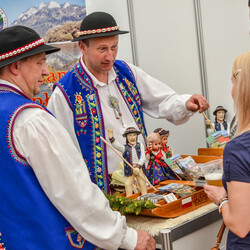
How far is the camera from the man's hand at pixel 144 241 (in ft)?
6.15

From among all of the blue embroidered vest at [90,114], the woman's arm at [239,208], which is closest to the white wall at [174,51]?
the blue embroidered vest at [90,114]

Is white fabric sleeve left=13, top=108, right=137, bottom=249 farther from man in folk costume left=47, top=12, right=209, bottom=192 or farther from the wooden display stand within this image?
man in folk costume left=47, top=12, right=209, bottom=192

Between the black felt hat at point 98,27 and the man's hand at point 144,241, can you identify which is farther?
the black felt hat at point 98,27

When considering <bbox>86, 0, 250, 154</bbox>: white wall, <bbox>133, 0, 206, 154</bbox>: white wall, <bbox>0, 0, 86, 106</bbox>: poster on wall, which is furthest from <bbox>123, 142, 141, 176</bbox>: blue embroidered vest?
<bbox>133, 0, 206, 154</bbox>: white wall

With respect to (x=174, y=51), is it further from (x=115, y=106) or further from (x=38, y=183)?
(x=38, y=183)

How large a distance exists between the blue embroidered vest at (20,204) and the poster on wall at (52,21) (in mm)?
2486

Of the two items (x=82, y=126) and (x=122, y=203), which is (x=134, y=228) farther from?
(x=82, y=126)

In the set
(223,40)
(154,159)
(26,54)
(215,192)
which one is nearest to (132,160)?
(154,159)

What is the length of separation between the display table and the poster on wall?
238cm

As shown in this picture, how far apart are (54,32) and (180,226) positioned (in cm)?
278

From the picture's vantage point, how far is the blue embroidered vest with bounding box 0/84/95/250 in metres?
1.73

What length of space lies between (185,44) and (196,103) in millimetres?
1736

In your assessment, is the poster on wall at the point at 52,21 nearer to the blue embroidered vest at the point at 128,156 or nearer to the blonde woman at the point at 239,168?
the blue embroidered vest at the point at 128,156

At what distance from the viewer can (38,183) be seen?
176 cm
